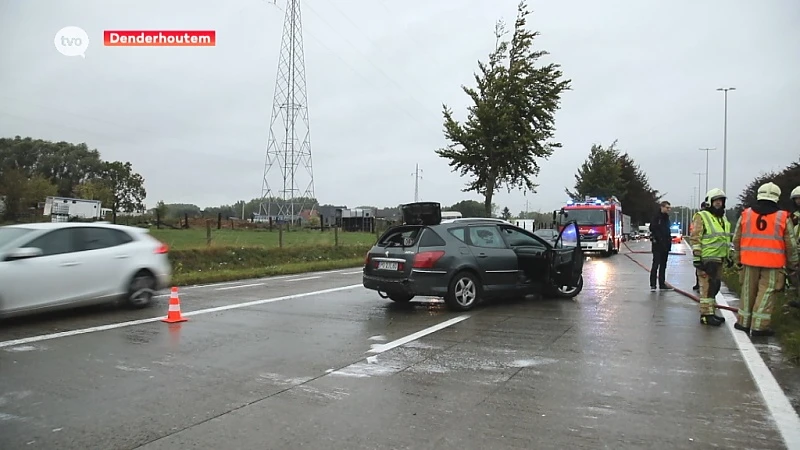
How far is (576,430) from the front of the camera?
4.22 meters

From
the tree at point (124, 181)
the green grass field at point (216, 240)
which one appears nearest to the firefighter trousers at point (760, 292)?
the green grass field at point (216, 240)

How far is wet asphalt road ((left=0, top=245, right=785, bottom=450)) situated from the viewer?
4121 millimetres

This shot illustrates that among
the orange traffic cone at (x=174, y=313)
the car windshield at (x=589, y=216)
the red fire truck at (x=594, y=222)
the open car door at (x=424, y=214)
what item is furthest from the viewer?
the car windshield at (x=589, y=216)

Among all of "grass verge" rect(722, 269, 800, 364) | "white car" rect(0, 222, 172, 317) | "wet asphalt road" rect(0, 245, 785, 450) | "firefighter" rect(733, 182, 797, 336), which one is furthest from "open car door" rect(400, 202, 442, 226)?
"grass verge" rect(722, 269, 800, 364)

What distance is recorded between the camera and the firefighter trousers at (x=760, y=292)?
730 centimetres

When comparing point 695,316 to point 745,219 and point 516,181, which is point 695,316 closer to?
point 745,219

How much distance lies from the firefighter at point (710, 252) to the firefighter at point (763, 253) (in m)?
0.56

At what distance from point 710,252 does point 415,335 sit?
450cm

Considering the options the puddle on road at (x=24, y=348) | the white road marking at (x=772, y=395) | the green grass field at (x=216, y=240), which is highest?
the green grass field at (x=216, y=240)

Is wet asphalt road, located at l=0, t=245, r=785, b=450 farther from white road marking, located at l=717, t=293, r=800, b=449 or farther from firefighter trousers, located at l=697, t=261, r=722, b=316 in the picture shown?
firefighter trousers, located at l=697, t=261, r=722, b=316

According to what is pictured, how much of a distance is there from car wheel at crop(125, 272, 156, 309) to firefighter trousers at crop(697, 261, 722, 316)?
29.1ft

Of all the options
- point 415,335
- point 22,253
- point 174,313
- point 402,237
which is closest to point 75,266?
point 22,253

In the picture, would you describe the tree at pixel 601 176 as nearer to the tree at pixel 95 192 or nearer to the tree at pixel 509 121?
the tree at pixel 509 121

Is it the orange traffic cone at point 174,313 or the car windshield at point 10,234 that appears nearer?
the car windshield at point 10,234
